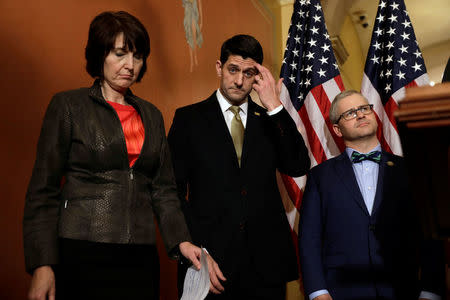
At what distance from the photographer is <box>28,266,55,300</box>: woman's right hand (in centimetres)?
126

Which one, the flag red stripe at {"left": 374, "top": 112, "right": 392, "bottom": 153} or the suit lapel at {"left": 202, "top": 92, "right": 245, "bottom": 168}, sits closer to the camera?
the suit lapel at {"left": 202, "top": 92, "right": 245, "bottom": 168}

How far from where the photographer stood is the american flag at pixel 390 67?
307 centimetres

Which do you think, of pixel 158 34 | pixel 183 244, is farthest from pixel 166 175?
pixel 158 34

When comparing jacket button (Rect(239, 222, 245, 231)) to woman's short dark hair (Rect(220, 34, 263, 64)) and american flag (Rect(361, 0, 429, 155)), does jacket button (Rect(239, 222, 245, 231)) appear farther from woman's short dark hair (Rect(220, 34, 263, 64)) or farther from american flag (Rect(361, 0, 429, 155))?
american flag (Rect(361, 0, 429, 155))

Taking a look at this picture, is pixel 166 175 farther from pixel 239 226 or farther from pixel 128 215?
pixel 239 226

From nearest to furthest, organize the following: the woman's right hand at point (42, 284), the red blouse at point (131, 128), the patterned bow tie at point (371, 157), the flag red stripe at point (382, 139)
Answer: the woman's right hand at point (42, 284)
the red blouse at point (131, 128)
the patterned bow tie at point (371, 157)
the flag red stripe at point (382, 139)

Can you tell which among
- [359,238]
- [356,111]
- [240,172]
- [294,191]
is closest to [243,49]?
[240,172]

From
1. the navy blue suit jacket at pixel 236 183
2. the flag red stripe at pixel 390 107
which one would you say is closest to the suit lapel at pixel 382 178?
the navy blue suit jacket at pixel 236 183

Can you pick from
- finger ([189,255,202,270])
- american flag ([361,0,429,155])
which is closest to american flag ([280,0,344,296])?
american flag ([361,0,429,155])

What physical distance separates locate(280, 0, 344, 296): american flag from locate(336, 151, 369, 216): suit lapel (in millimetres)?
629

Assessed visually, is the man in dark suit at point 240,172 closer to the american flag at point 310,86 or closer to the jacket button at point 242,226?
the jacket button at point 242,226

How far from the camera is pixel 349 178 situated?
94.0 inches

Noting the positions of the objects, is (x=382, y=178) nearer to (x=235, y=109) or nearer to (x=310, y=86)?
(x=235, y=109)

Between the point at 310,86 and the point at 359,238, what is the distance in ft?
4.49
